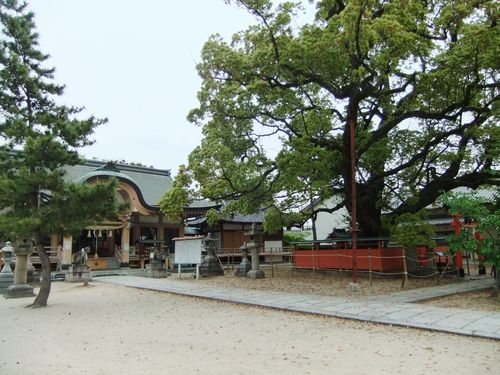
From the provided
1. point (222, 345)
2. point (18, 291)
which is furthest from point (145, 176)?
point (222, 345)

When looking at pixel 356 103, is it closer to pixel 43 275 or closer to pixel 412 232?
pixel 412 232

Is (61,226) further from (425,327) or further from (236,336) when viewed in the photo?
(425,327)

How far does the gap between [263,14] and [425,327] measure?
9.75 metres

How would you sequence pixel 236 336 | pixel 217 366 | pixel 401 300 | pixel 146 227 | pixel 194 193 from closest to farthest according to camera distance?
pixel 217 366
pixel 236 336
pixel 401 300
pixel 194 193
pixel 146 227

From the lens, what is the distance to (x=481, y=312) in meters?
8.34

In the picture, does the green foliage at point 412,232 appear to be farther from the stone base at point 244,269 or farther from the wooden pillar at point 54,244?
the wooden pillar at point 54,244

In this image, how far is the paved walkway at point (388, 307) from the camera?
7113 mm

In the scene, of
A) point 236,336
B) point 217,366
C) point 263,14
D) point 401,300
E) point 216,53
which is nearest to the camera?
point 217,366

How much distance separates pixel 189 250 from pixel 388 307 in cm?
964

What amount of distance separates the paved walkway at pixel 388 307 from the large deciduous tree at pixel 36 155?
416cm

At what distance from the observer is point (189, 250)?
16.9 m

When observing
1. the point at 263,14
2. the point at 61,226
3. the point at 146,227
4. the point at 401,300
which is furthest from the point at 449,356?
the point at 146,227

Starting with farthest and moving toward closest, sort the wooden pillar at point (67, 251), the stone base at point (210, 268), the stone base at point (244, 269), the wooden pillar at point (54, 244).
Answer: the wooden pillar at point (54, 244), the wooden pillar at point (67, 251), the stone base at point (210, 268), the stone base at point (244, 269)

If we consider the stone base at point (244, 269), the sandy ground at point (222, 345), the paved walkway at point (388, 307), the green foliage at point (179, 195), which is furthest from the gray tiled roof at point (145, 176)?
the sandy ground at point (222, 345)
